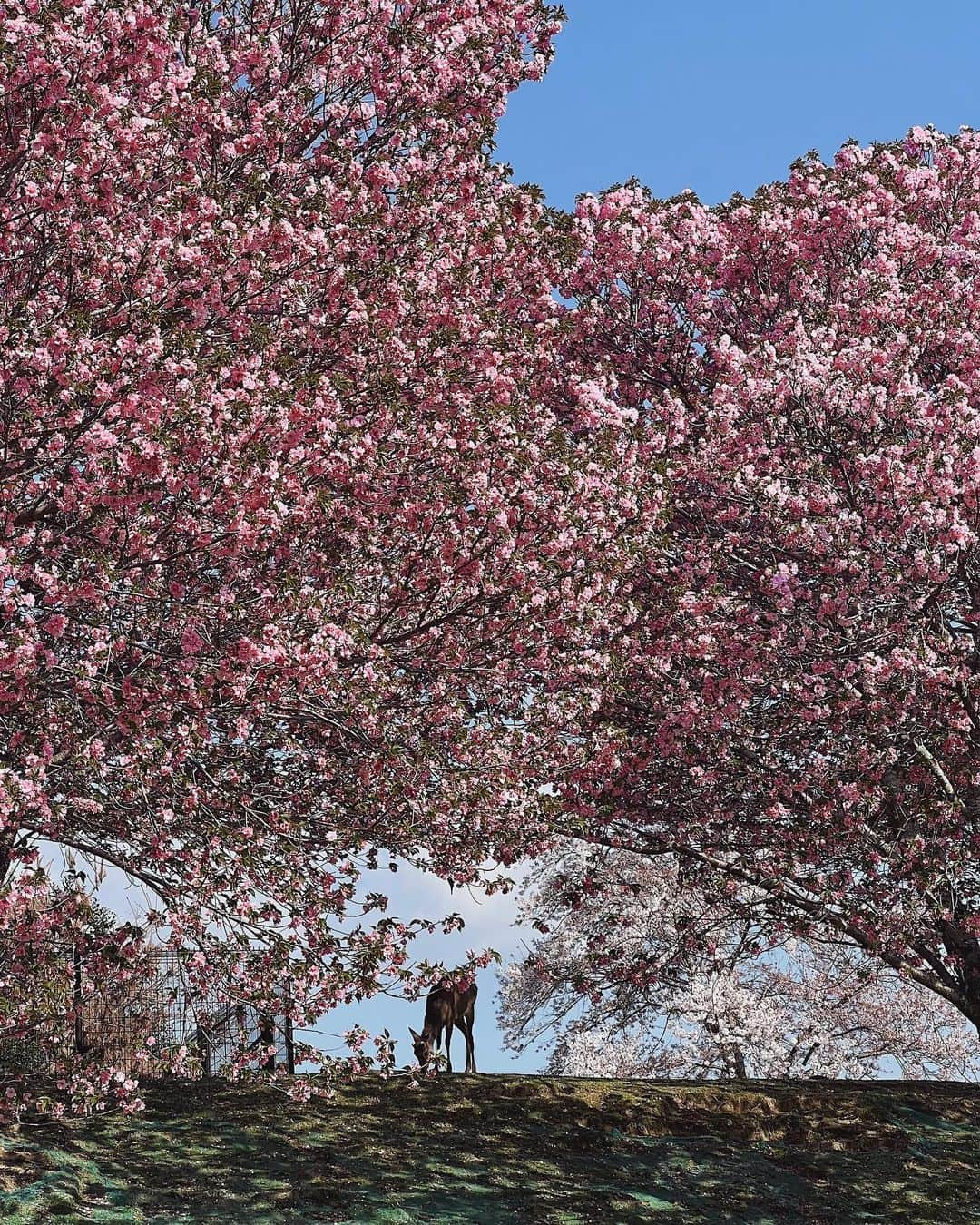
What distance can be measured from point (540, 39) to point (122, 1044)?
13903mm

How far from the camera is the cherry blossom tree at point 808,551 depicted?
13711mm

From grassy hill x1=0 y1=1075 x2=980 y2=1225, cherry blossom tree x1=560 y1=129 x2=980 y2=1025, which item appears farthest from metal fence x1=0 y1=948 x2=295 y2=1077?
cherry blossom tree x1=560 y1=129 x2=980 y2=1025

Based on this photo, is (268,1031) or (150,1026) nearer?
(268,1031)

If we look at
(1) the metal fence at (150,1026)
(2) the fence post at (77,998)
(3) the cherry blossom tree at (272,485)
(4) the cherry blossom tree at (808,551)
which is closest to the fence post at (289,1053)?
(1) the metal fence at (150,1026)

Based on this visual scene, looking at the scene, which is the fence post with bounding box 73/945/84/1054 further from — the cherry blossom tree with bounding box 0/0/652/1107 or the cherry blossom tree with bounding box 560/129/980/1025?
the cherry blossom tree with bounding box 560/129/980/1025

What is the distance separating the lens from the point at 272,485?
1034 centimetres

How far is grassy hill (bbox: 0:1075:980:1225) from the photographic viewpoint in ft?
39.4

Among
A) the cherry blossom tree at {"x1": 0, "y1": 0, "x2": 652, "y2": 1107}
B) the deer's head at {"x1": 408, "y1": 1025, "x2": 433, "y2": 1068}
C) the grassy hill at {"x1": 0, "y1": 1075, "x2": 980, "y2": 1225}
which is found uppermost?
the cherry blossom tree at {"x1": 0, "y1": 0, "x2": 652, "y2": 1107}

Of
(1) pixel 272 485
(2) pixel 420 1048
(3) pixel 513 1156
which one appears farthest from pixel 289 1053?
(1) pixel 272 485

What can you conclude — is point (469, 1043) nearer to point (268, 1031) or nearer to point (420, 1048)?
point (420, 1048)

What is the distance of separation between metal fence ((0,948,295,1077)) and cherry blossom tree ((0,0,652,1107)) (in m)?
0.93

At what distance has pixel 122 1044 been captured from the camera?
17.4 m

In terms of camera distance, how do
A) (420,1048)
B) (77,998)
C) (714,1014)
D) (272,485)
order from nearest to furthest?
(272,485) → (77,998) → (420,1048) → (714,1014)

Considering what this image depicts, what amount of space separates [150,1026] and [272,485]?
31.2ft
